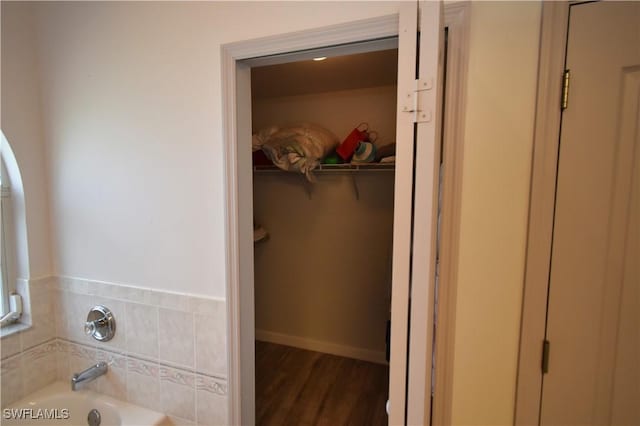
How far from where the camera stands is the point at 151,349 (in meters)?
1.35

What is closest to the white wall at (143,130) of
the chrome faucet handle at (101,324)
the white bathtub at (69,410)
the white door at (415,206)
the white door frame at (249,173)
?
the white door frame at (249,173)

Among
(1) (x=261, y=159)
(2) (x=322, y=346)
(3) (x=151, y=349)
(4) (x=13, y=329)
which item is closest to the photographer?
(3) (x=151, y=349)

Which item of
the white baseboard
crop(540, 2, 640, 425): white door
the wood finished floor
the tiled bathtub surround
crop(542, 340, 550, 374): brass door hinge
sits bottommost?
the wood finished floor

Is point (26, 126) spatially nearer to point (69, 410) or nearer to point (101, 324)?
point (101, 324)

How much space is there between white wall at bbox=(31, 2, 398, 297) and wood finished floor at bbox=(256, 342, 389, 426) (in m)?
1.42

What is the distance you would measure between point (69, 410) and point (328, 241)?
6.43ft

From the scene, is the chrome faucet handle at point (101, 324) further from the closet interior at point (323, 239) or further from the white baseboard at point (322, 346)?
the white baseboard at point (322, 346)

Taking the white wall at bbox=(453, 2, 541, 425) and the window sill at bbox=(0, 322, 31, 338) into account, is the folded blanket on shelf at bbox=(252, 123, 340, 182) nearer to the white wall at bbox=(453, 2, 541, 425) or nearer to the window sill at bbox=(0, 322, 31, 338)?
the white wall at bbox=(453, 2, 541, 425)

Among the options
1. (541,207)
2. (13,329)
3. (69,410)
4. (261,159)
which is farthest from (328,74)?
(69,410)

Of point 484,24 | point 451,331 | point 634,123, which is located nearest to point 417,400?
point 451,331

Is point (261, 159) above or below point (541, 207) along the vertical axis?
above

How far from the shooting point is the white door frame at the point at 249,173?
0.89m

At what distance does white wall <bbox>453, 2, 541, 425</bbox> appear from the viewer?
0.86 m

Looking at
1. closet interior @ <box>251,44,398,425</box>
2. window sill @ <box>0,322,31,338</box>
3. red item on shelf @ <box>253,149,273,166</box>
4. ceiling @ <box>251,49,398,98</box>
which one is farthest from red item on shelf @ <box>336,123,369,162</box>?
window sill @ <box>0,322,31,338</box>
